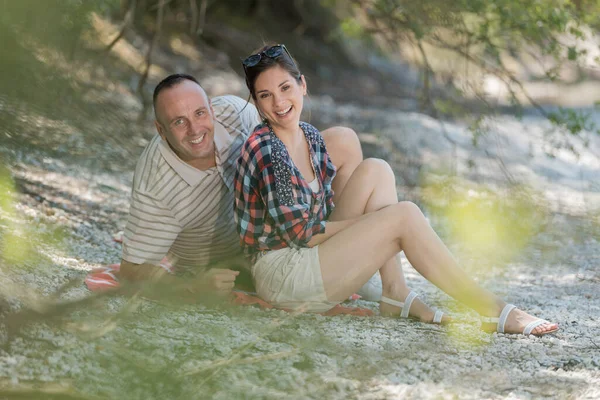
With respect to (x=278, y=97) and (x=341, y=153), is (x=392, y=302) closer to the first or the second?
(x=341, y=153)

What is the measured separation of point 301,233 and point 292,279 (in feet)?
0.64

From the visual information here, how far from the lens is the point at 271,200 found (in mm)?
3080

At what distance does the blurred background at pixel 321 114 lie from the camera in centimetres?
251

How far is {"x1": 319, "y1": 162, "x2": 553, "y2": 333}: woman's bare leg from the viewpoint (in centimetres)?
317

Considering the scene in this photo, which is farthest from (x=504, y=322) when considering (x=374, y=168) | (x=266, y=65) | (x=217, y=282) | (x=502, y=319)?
(x=266, y=65)

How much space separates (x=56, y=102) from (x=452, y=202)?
431 cm

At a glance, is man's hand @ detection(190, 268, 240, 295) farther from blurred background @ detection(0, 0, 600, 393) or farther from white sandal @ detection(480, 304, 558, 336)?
white sandal @ detection(480, 304, 558, 336)

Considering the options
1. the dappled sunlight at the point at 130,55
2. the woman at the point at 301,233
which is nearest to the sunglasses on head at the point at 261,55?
the woman at the point at 301,233

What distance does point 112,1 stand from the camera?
4969mm

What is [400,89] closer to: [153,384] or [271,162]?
[271,162]

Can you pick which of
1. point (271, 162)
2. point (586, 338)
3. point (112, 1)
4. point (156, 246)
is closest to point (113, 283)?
point (156, 246)

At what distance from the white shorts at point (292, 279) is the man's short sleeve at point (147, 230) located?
0.39m

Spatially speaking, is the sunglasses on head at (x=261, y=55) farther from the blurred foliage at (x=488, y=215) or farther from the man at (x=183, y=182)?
the blurred foliage at (x=488, y=215)

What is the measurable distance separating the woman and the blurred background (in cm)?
34
